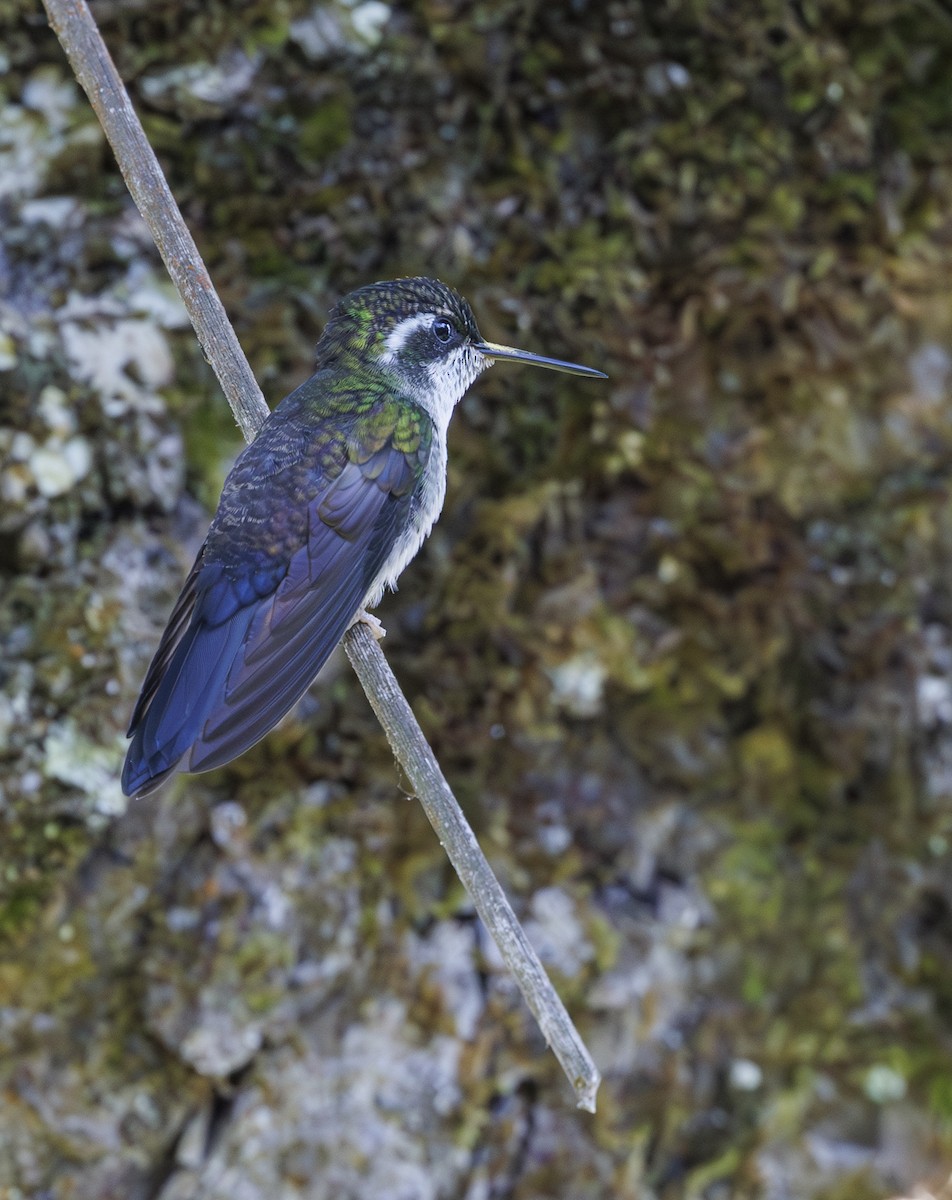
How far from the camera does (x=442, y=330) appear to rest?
8.73 ft

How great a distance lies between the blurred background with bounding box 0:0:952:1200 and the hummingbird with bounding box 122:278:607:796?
0.79m

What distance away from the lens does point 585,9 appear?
11.7ft

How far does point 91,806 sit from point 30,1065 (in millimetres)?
655

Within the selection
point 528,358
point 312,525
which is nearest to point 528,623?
point 528,358

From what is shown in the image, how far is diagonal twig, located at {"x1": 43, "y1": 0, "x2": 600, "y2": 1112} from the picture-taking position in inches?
71.7

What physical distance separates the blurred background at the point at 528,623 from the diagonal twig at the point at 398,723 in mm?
1245

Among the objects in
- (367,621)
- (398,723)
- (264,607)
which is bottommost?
(367,621)

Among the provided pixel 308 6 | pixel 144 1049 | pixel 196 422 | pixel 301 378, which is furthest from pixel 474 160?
pixel 144 1049

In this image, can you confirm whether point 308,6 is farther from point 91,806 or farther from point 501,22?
point 91,806

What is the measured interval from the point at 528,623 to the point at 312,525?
54.4 inches

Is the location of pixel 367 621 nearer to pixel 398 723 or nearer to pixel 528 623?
pixel 398 723

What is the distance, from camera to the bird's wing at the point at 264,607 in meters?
1.96

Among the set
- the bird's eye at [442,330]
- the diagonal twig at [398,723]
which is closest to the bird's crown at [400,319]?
the bird's eye at [442,330]

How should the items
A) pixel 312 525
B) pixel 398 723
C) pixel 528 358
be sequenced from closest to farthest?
pixel 398 723 < pixel 312 525 < pixel 528 358
